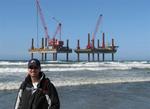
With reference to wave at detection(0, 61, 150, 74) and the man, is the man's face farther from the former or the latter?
wave at detection(0, 61, 150, 74)

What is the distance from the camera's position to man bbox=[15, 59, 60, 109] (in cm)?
482

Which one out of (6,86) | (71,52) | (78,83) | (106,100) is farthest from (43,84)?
(71,52)

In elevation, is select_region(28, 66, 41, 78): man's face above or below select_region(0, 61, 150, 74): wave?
above

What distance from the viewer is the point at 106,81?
29.6 metres

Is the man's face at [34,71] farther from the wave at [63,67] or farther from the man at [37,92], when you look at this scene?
the wave at [63,67]

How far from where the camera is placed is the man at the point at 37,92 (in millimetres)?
4824

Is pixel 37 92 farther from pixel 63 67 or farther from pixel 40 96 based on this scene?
pixel 63 67

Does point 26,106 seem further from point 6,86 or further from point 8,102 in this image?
point 6,86

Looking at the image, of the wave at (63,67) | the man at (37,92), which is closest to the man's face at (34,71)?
the man at (37,92)

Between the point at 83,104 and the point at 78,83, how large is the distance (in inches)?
432

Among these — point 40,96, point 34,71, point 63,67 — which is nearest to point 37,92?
point 40,96

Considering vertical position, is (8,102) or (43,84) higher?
(43,84)

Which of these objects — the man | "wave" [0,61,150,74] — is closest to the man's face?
the man

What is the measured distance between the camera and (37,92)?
485cm
